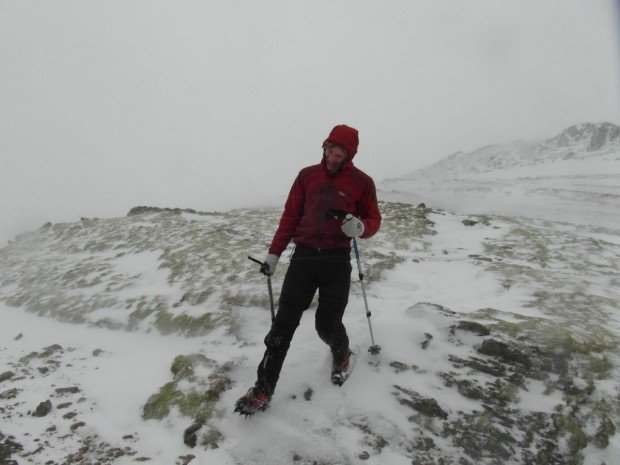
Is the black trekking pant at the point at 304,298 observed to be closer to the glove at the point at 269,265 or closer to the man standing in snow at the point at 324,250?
the man standing in snow at the point at 324,250

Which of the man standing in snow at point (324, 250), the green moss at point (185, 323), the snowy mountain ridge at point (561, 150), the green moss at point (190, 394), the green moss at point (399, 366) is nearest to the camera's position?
the man standing in snow at point (324, 250)

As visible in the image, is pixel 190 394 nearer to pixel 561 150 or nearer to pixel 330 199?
pixel 330 199

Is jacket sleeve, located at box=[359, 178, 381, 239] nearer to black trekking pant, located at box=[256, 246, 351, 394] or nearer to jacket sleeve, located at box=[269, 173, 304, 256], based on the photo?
black trekking pant, located at box=[256, 246, 351, 394]

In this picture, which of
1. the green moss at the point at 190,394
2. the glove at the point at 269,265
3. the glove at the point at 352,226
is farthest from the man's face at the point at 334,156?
the green moss at the point at 190,394

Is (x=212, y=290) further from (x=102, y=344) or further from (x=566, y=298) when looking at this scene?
(x=566, y=298)

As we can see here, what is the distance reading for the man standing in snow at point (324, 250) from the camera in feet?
18.1

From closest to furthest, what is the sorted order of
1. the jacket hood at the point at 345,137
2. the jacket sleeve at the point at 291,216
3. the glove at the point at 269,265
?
the jacket hood at the point at 345,137 < the jacket sleeve at the point at 291,216 < the glove at the point at 269,265

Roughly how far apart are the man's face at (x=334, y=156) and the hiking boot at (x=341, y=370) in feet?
9.47

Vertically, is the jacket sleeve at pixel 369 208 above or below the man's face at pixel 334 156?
below

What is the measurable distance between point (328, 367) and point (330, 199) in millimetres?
2777

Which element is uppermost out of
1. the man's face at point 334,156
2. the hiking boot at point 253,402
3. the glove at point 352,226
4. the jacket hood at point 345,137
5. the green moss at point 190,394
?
the jacket hood at point 345,137

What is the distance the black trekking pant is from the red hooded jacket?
20 centimetres

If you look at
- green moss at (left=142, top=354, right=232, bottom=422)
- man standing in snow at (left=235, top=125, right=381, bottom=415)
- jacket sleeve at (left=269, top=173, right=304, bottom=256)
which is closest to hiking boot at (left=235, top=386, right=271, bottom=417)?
man standing in snow at (left=235, top=125, right=381, bottom=415)

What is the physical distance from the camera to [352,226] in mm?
5418
